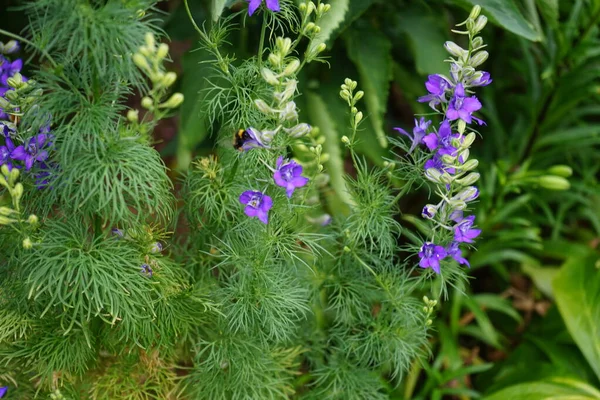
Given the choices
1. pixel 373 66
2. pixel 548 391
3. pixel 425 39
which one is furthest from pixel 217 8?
pixel 548 391

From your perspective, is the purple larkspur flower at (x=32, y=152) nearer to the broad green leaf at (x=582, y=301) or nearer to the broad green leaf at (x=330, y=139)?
the broad green leaf at (x=330, y=139)

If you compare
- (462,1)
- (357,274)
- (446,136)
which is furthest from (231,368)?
(462,1)

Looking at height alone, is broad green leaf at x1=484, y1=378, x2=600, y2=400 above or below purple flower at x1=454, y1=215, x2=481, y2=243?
below

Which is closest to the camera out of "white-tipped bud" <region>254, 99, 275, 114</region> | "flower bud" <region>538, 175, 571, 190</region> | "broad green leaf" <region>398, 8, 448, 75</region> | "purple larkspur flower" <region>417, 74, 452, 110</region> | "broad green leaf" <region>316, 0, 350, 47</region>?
"white-tipped bud" <region>254, 99, 275, 114</region>

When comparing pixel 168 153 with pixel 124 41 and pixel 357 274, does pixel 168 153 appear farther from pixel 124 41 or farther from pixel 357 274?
pixel 124 41

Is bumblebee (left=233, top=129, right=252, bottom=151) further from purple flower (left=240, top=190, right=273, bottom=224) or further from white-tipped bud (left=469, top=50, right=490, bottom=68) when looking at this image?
white-tipped bud (left=469, top=50, right=490, bottom=68)

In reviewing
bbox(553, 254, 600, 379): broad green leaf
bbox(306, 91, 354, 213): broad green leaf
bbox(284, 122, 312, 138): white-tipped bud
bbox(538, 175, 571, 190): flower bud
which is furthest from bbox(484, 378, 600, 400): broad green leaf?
bbox(284, 122, 312, 138): white-tipped bud

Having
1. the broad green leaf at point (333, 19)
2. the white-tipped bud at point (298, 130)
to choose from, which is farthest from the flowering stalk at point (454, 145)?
the broad green leaf at point (333, 19)
